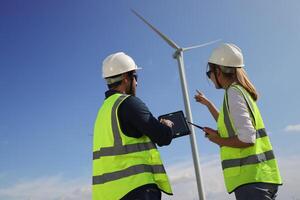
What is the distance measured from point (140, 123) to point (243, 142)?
5.53 feet

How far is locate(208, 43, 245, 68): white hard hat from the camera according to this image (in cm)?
739

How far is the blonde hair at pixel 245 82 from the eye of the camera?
7174 millimetres

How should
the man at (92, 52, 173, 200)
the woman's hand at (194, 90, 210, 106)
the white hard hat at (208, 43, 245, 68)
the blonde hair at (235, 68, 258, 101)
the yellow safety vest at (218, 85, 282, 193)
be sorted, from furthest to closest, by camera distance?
the woman's hand at (194, 90, 210, 106), the white hard hat at (208, 43, 245, 68), the blonde hair at (235, 68, 258, 101), the yellow safety vest at (218, 85, 282, 193), the man at (92, 52, 173, 200)

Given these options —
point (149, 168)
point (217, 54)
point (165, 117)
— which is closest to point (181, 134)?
point (165, 117)

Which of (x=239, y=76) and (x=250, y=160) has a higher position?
(x=239, y=76)

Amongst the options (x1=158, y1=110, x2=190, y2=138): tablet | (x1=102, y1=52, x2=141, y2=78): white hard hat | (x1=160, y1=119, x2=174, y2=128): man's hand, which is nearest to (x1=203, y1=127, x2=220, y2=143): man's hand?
(x1=158, y1=110, x2=190, y2=138): tablet

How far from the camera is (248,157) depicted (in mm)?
6672

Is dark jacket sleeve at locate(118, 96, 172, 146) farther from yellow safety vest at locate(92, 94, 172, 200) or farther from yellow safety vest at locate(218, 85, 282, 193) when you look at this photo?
yellow safety vest at locate(218, 85, 282, 193)

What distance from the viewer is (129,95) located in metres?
6.78

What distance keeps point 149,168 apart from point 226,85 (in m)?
2.12

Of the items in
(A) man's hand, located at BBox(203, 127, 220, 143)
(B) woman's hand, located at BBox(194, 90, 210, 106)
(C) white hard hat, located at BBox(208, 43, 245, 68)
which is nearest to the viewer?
(A) man's hand, located at BBox(203, 127, 220, 143)

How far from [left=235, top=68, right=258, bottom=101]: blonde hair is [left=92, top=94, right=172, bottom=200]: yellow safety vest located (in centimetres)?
194

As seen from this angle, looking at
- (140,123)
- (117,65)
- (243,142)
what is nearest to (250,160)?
(243,142)

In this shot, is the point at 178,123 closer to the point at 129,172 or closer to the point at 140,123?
the point at 140,123
